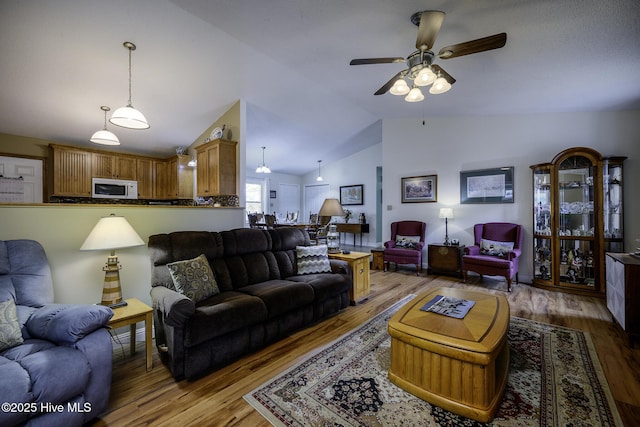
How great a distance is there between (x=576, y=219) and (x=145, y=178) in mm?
7379

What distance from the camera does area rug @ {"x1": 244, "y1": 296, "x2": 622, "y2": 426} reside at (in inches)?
60.5

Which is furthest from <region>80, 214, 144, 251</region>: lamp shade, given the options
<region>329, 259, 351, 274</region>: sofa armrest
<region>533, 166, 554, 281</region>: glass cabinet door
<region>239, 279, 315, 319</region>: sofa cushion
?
<region>533, 166, 554, 281</region>: glass cabinet door

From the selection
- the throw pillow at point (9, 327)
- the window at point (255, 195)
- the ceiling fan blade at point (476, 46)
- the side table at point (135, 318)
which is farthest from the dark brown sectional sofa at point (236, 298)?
the window at point (255, 195)

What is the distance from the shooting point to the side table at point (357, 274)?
10.9 feet

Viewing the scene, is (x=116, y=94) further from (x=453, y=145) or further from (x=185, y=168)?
(x=453, y=145)

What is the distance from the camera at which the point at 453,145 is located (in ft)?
16.6

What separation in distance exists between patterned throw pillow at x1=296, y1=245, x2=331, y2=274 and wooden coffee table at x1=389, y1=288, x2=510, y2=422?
1.35m

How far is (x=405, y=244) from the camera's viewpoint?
16.9ft

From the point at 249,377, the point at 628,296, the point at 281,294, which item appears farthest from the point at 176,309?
the point at 628,296

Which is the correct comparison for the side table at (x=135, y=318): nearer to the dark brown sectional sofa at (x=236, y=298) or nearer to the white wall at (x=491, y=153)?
the dark brown sectional sofa at (x=236, y=298)

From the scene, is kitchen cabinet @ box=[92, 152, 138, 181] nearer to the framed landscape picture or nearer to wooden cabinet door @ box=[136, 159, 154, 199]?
wooden cabinet door @ box=[136, 159, 154, 199]

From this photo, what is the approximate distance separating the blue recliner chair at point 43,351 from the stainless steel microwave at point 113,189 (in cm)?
339

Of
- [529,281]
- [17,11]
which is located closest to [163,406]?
[17,11]

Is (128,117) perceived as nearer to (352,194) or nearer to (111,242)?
(111,242)
